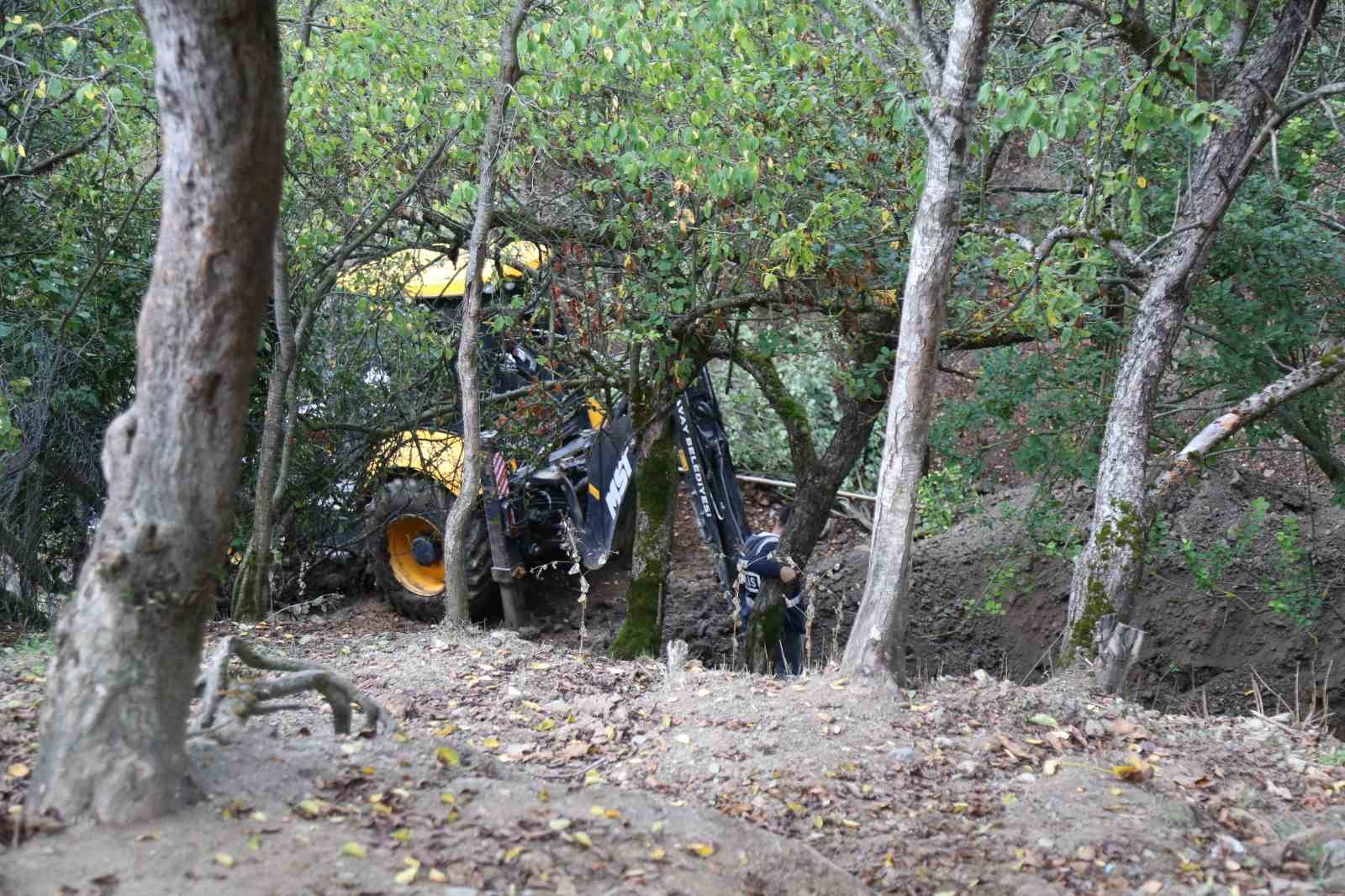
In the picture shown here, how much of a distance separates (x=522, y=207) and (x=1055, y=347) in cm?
413

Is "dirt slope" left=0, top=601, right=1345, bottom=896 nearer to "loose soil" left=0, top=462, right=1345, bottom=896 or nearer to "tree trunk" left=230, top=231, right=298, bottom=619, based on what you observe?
"loose soil" left=0, top=462, right=1345, bottom=896

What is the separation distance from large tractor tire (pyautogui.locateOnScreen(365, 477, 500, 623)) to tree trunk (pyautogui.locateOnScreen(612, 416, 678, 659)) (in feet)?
4.53

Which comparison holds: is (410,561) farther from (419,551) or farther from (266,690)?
(266,690)

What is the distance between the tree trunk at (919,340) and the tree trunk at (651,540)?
119 inches

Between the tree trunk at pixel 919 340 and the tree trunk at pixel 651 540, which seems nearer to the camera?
the tree trunk at pixel 919 340

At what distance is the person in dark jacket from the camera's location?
9094mm

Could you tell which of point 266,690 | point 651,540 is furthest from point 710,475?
point 266,690

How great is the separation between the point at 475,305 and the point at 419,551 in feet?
10.2

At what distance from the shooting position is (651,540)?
29.7 ft

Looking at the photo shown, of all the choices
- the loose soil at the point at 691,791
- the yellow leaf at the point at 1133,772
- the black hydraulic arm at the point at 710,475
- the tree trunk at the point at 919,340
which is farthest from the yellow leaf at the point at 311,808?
the black hydraulic arm at the point at 710,475

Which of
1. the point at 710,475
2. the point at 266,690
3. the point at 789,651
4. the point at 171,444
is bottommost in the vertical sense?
the point at 789,651

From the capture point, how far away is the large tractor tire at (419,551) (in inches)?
381

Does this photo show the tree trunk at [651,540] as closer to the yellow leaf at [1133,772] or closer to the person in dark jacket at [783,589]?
the person in dark jacket at [783,589]

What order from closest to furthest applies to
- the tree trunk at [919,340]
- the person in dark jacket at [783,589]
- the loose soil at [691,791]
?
the loose soil at [691,791] < the tree trunk at [919,340] < the person in dark jacket at [783,589]
